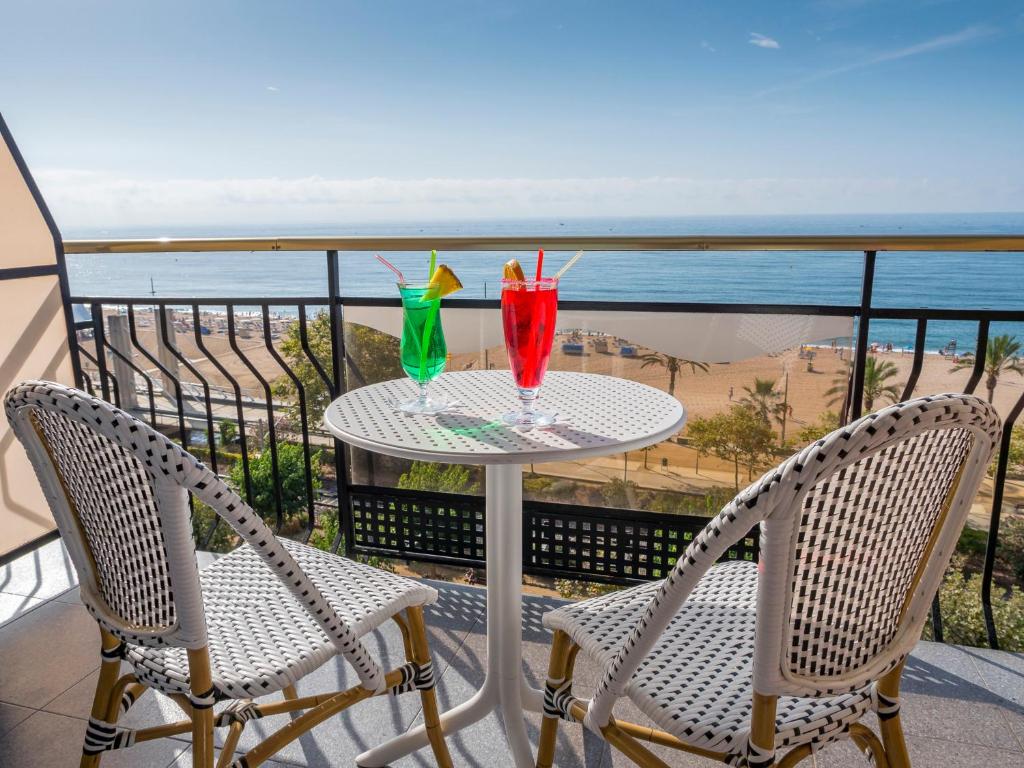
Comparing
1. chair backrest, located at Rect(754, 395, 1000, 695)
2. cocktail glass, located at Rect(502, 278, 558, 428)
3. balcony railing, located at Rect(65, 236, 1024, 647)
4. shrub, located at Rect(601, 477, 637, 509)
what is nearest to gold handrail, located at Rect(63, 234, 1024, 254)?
balcony railing, located at Rect(65, 236, 1024, 647)

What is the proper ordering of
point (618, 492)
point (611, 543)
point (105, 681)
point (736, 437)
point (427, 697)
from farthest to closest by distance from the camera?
point (618, 492)
point (736, 437)
point (611, 543)
point (427, 697)
point (105, 681)

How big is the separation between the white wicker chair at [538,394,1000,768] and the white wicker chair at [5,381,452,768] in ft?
1.61

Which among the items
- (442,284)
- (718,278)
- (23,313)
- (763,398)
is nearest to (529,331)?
(442,284)

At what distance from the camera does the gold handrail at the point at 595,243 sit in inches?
78.7

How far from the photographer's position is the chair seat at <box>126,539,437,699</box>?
4.07 ft

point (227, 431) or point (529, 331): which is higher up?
point (529, 331)

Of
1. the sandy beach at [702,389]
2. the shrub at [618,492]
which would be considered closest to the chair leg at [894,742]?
the sandy beach at [702,389]

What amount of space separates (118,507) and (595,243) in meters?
1.54

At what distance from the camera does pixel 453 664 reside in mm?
2176

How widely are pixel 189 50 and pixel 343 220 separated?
11.3 meters

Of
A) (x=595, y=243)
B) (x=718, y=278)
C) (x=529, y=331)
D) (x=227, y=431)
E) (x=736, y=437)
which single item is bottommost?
(x=227, y=431)

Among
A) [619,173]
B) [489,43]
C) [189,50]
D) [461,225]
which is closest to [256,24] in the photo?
[189,50]

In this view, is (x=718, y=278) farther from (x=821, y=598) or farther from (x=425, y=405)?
(x=821, y=598)

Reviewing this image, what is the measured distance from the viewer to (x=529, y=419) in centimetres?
155
